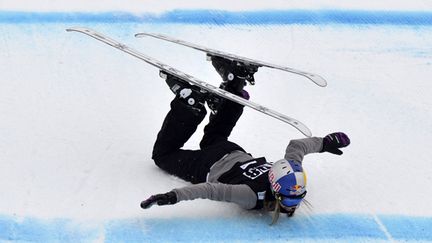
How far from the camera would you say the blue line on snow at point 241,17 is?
6.10 meters

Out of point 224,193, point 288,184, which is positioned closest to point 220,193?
point 224,193

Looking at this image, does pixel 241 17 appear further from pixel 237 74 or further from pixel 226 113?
pixel 226 113

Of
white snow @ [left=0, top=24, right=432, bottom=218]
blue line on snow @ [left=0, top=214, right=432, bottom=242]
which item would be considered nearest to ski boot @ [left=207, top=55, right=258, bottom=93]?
white snow @ [left=0, top=24, right=432, bottom=218]

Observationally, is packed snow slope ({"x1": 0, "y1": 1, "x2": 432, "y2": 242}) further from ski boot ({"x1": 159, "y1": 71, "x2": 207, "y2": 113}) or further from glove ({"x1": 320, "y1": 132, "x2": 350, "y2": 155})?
ski boot ({"x1": 159, "y1": 71, "x2": 207, "y2": 113})

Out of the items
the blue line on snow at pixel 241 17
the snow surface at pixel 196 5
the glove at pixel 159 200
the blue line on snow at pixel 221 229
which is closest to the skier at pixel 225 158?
the glove at pixel 159 200

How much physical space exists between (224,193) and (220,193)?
2cm

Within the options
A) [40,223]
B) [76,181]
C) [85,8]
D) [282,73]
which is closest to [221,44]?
[282,73]

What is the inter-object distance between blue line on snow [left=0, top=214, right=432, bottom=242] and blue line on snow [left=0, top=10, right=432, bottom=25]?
300 cm

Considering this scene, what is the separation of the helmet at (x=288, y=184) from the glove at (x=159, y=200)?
55 centimetres

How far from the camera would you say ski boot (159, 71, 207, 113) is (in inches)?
153

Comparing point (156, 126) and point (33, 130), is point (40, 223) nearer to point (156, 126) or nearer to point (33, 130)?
point (33, 130)

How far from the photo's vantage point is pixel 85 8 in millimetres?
6297

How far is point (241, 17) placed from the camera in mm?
6277

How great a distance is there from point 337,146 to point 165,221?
116 cm
